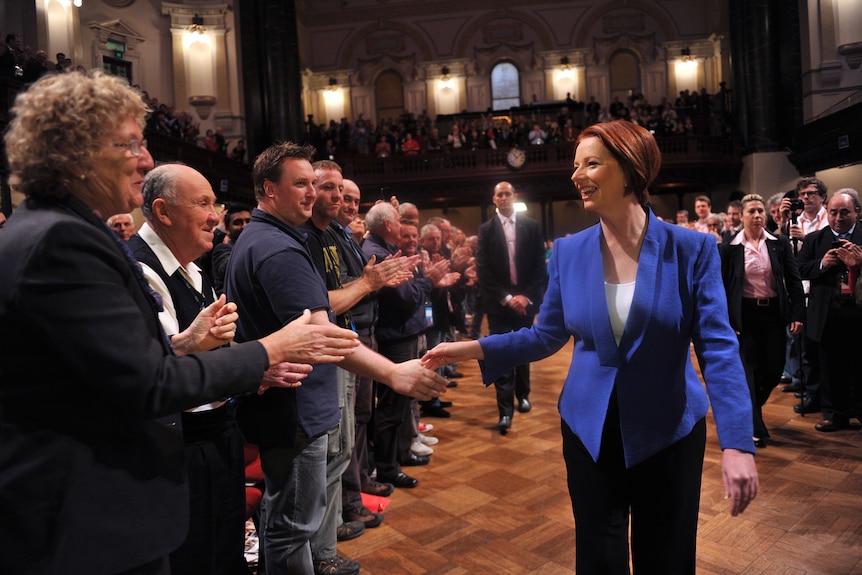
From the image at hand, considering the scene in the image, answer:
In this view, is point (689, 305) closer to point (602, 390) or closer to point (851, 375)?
point (602, 390)

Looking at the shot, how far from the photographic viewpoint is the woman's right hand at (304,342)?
4.26ft

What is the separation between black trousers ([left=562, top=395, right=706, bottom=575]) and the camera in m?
1.56

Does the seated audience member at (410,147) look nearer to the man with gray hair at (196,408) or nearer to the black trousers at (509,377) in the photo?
the black trousers at (509,377)

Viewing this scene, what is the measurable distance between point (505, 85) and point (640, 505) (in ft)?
64.5

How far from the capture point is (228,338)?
158cm

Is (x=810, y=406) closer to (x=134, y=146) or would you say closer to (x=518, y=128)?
(x=134, y=146)

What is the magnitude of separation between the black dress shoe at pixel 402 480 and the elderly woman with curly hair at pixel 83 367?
2.35 metres

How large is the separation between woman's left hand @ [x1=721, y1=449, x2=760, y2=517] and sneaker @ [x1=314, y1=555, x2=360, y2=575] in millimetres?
1566

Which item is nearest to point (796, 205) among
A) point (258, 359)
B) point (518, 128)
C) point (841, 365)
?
point (841, 365)

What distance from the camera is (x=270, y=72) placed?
14773mm

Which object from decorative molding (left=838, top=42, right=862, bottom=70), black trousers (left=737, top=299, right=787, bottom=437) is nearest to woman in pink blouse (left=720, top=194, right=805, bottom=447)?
black trousers (left=737, top=299, right=787, bottom=437)

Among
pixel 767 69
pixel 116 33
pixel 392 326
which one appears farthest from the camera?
pixel 116 33

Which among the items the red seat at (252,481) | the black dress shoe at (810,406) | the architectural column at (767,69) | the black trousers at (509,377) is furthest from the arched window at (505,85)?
the red seat at (252,481)

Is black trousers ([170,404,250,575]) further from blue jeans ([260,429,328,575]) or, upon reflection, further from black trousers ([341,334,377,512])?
black trousers ([341,334,377,512])
